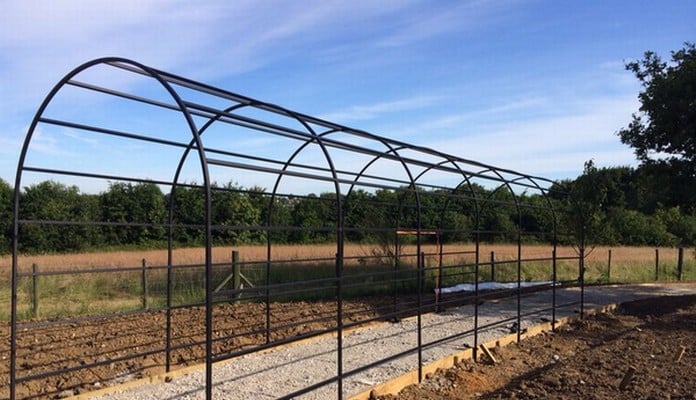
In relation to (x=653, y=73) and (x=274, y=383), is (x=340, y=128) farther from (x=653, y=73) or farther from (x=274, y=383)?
(x=653, y=73)

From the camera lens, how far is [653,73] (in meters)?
14.7

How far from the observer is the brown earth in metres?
5.64

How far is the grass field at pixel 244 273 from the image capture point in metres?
10.2

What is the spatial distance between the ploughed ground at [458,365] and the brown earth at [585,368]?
0.01m

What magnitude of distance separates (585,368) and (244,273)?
928 cm

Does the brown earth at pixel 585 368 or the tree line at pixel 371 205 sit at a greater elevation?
the tree line at pixel 371 205

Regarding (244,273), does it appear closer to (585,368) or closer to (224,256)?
(224,256)

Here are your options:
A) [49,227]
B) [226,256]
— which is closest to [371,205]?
[226,256]

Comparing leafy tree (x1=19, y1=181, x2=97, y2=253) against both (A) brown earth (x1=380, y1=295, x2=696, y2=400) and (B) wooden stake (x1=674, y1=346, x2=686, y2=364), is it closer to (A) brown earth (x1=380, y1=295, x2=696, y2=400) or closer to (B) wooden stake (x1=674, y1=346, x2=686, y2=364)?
(A) brown earth (x1=380, y1=295, x2=696, y2=400)

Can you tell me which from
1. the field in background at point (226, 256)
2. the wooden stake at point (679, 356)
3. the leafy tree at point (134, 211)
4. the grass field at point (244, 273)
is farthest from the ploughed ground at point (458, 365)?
the leafy tree at point (134, 211)

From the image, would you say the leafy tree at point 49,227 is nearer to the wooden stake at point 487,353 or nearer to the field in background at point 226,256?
the field in background at point 226,256

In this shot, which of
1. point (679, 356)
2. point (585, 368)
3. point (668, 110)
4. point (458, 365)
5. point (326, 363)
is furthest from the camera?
point (668, 110)

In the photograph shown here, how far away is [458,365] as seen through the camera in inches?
274

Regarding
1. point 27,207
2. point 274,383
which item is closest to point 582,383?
point 274,383
